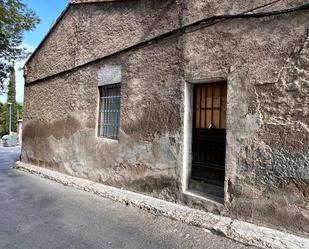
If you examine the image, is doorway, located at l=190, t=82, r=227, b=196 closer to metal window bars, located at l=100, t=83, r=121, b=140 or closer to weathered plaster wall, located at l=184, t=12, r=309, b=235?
weathered plaster wall, located at l=184, t=12, r=309, b=235

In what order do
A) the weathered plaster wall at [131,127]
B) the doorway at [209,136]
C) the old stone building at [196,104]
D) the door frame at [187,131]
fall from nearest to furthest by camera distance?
the old stone building at [196,104]
the doorway at [209,136]
the door frame at [187,131]
the weathered plaster wall at [131,127]

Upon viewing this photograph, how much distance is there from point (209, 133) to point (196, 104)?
577 millimetres

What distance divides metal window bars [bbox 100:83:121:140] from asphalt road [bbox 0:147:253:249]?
1529 mm

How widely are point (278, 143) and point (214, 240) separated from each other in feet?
4.82

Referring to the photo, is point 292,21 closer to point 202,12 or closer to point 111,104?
point 202,12

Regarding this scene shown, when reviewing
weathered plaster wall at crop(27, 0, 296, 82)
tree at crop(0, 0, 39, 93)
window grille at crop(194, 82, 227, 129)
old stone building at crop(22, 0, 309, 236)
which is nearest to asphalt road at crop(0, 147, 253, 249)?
old stone building at crop(22, 0, 309, 236)

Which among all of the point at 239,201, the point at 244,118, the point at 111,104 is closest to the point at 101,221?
the point at 239,201

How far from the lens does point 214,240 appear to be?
3.59 m

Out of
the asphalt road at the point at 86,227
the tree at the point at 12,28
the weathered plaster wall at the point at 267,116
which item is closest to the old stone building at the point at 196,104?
the weathered plaster wall at the point at 267,116

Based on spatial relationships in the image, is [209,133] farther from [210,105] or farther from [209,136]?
[210,105]

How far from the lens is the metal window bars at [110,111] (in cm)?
651

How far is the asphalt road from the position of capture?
11.7ft

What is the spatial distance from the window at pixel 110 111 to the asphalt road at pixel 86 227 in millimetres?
1532

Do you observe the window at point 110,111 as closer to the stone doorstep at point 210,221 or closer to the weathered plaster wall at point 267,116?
the stone doorstep at point 210,221
